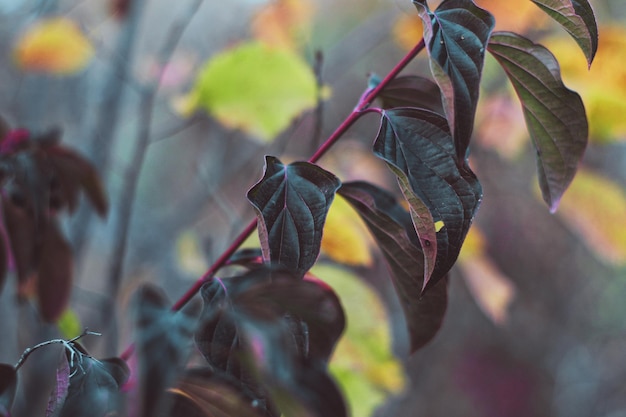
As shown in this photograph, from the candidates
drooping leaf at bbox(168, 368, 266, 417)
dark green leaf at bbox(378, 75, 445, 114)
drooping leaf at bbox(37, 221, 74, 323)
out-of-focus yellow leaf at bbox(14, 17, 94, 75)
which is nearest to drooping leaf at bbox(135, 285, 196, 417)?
drooping leaf at bbox(168, 368, 266, 417)

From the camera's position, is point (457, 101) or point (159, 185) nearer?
point (457, 101)

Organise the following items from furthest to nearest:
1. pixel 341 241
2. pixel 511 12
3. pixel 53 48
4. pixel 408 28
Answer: pixel 408 28, pixel 53 48, pixel 511 12, pixel 341 241

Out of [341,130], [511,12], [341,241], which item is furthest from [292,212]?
[511,12]

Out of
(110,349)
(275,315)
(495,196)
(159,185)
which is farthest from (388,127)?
(159,185)

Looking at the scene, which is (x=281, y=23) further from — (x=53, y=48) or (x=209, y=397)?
(x=209, y=397)

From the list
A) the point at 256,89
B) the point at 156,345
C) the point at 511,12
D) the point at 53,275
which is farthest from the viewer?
the point at 511,12

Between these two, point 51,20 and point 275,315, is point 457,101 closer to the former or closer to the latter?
point 275,315

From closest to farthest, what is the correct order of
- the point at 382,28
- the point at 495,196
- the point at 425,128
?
the point at 425,128 → the point at 382,28 → the point at 495,196
